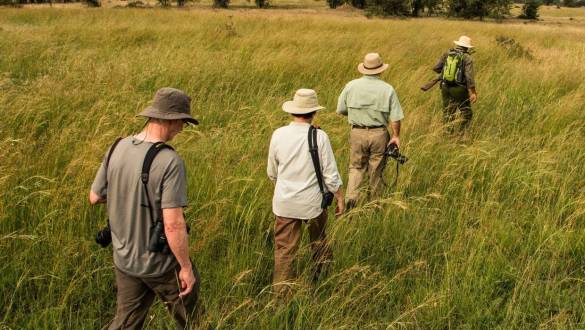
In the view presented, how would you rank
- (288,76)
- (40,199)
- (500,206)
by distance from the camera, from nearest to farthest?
(40,199)
(500,206)
(288,76)

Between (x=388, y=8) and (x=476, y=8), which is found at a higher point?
(x=476, y=8)

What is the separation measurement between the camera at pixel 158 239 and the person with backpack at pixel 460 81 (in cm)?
541

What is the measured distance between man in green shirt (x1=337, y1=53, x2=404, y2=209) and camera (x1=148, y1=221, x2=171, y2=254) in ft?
9.12

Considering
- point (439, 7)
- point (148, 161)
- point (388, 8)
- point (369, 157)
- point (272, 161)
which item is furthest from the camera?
point (439, 7)

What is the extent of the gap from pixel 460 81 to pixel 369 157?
9.06ft

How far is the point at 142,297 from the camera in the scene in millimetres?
2492

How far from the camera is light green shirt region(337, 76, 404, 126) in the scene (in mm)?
4848

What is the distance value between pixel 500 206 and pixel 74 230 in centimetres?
350

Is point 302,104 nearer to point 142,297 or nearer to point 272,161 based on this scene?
point 272,161

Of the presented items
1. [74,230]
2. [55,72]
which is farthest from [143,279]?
[55,72]

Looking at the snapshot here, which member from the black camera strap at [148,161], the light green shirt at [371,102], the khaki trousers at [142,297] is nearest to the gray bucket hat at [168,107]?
the black camera strap at [148,161]

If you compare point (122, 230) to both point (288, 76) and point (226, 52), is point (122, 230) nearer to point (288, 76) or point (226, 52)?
point (288, 76)

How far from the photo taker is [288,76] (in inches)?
358

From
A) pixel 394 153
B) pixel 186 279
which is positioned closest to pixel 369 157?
pixel 394 153
